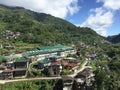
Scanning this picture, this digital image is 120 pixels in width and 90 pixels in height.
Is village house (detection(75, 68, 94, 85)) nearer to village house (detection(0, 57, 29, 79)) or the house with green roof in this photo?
village house (detection(0, 57, 29, 79))

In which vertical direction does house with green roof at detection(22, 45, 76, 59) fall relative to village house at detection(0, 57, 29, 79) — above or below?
above

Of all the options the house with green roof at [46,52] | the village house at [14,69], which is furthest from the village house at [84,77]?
the house with green roof at [46,52]

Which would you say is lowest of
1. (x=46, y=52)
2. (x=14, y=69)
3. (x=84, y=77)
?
(x=84, y=77)

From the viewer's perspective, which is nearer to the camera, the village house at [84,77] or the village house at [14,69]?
the village house at [14,69]

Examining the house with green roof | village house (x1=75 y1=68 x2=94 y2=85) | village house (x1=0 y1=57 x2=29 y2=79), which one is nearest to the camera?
village house (x1=0 y1=57 x2=29 y2=79)

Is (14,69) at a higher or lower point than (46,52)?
lower

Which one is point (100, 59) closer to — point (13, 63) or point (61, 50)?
point (61, 50)

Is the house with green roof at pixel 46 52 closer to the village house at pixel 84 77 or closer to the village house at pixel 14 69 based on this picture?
the village house at pixel 14 69

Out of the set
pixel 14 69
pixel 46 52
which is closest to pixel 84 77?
pixel 14 69

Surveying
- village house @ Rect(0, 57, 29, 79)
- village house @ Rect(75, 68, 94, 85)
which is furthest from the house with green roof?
village house @ Rect(75, 68, 94, 85)

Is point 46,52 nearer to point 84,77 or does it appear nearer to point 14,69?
point 14,69

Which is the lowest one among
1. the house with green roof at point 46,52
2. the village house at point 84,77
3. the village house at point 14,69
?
the village house at point 84,77

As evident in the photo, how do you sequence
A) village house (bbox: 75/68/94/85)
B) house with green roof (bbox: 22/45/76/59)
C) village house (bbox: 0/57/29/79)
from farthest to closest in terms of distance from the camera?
house with green roof (bbox: 22/45/76/59), village house (bbox: 75/68/94/85), village house (bbox: 0/57/29/79)
